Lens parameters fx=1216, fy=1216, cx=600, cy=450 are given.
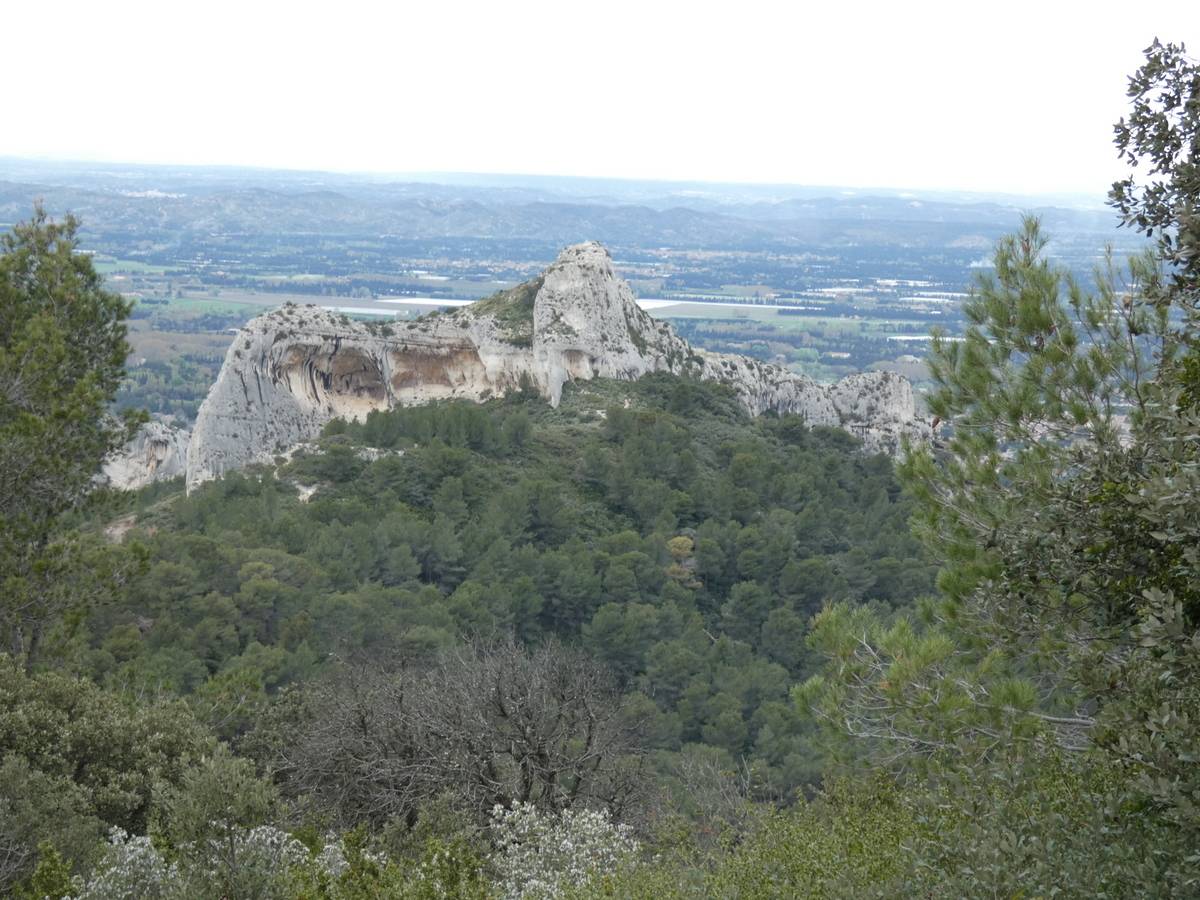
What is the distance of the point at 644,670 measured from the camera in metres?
26.1

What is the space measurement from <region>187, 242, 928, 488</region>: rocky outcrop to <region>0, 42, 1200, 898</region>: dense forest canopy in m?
10.6

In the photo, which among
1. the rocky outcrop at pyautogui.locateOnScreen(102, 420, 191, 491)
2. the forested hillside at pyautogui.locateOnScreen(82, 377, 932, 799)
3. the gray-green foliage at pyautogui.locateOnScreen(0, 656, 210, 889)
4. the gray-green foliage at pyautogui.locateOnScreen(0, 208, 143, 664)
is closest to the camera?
the gray-green foliage at pyautogui.locateOnScreen(0, 656, 210, 889)

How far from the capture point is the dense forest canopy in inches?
211

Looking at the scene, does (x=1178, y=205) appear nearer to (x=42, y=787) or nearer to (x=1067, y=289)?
(x=1067, y=289)

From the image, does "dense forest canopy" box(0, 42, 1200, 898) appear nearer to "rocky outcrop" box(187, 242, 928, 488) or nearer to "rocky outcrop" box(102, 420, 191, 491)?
"rocky outcrop" box(187, 242, 928, 488)

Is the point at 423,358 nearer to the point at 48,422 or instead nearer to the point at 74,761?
the point at 48,422

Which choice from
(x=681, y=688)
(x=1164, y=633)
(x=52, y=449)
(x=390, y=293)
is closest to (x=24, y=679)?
(x=52, y=449)

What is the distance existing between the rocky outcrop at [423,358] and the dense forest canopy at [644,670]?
34.7ft

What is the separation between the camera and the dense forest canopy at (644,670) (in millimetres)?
5367

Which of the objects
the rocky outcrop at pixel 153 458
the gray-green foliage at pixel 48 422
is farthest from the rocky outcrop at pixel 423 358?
the gray-green foliage at pixel 48 422

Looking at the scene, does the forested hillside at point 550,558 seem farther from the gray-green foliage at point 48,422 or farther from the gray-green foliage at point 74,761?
the gray-green foliage at point 74,761

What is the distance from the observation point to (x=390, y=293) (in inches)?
5148

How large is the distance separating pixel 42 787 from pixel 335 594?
14.7 meters

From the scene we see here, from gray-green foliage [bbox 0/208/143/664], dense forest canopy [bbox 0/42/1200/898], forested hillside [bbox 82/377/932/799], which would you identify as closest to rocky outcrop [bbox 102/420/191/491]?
forested hillside [bbox 82/377/932/799]
